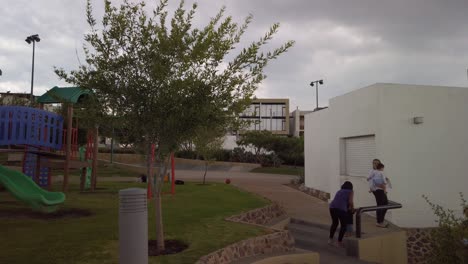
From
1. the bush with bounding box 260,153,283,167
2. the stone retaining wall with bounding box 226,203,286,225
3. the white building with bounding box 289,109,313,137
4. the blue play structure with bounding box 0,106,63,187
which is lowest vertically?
the stone retaining wall with bounding box 226,203,286,225

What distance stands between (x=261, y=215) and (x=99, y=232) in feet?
17.1

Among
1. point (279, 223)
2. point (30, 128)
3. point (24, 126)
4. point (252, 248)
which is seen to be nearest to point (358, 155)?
Answer: point (279, 223)

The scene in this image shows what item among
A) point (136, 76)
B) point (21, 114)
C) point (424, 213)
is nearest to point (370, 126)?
point (424, 213)

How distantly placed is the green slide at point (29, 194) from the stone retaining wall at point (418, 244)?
9073 millimetres

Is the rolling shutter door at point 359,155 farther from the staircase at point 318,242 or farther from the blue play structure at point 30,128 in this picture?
the blue play structure at point 30,128

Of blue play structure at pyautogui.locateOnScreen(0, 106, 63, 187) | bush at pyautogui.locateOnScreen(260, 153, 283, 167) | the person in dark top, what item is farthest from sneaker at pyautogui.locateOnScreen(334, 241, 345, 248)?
bush at pyautogui.locateOnScreen(260, 153, 283, 167)

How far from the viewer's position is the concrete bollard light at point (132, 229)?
4.32 m

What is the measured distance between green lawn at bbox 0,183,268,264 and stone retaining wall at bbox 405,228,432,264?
4.37 meters

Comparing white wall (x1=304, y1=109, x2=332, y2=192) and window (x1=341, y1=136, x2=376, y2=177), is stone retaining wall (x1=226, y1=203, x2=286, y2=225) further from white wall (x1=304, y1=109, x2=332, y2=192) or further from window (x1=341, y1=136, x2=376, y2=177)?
white wall (x1=304, y1=109, x2=332, y2=192)

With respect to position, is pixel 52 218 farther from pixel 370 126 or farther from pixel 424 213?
pixel 424 213

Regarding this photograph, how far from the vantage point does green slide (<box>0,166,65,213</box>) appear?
9078 mm

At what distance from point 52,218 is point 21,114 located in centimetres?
451

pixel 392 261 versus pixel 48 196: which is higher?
pixel 48 196

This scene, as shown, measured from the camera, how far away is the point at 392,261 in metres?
10.1
